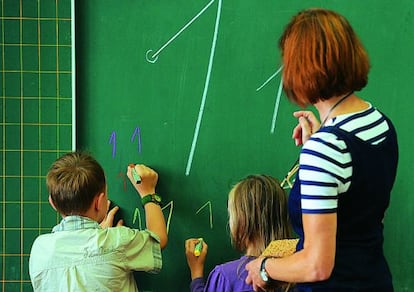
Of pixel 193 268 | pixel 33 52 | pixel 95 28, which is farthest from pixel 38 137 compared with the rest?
pixel 193 268

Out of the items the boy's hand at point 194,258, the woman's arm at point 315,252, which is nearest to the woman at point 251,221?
the boy's hand at point 194,258

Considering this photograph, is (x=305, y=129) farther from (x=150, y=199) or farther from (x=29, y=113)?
(x=29, y=113)

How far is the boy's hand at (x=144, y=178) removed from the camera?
1.86 m

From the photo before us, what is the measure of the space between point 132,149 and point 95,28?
38 centimetres

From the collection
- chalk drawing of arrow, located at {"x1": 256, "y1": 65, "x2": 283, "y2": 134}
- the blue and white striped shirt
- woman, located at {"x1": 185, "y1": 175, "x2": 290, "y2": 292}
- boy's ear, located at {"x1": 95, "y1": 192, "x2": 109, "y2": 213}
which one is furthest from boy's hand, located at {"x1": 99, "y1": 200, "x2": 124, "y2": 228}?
the blue and white striped shirt

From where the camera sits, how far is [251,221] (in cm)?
172

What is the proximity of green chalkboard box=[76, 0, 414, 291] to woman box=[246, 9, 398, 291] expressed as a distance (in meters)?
0.63

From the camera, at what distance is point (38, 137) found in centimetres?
186

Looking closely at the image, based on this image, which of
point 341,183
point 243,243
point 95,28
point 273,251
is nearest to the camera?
point 341,183

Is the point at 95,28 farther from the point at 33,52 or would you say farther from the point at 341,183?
the point at 341,183

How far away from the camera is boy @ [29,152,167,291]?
1656 millimetres

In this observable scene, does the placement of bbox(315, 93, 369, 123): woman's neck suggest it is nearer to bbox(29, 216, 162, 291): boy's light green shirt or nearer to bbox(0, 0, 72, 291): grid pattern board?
bbox(29, 216, 162, 291): boy's light green shirt

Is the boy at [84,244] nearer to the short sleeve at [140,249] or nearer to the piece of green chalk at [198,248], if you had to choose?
the short sleeve at [140,249]

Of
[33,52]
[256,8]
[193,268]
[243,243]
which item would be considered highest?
[256,8]
